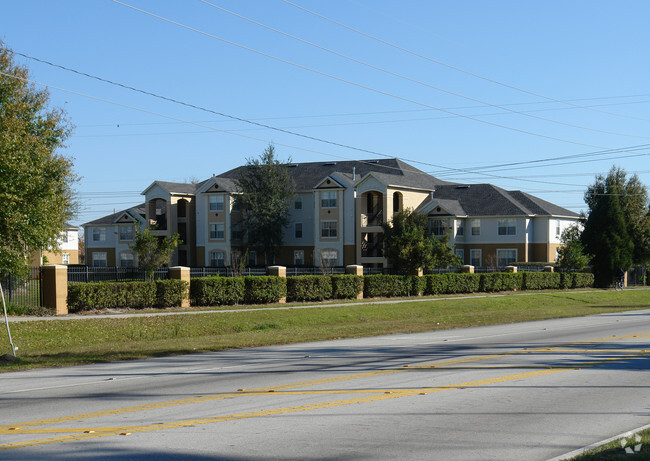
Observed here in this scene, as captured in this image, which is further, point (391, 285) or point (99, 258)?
point (99, 258)

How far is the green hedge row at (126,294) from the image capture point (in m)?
29.6

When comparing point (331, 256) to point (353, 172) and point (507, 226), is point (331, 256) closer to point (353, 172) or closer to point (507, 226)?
point (353, 172)

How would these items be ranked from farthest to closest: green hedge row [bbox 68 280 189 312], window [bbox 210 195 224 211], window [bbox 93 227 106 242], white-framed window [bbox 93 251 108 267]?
window [bbox 93 227 106 242]
white-framed window [bbox 93 251 108 267]
window [bbox 210 195 224 211]
green hedge row [bbox 68 280 189 312]

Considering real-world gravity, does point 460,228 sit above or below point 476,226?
below

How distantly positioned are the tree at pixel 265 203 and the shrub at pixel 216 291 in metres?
32.6

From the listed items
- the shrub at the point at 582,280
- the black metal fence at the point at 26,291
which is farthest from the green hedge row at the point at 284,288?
the shrub at the point at 582,280

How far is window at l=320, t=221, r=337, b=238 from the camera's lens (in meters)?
68.5

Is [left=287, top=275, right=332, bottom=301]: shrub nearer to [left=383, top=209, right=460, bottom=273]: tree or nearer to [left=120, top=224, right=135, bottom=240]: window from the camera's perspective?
[left=383, top=209, right=460, bottom=273]: tree

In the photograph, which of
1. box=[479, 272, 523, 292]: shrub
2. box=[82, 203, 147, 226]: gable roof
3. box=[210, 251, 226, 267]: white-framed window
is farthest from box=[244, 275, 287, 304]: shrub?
box=[82, 203, 147, 226]: gable roof

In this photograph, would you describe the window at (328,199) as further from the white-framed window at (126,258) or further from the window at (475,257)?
the white-framed window at (126,258)

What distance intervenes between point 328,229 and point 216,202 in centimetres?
1111

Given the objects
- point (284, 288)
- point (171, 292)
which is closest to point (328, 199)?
point (284, 288)

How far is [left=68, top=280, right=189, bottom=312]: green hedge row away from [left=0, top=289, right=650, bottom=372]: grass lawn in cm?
345

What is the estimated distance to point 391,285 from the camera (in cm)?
4472
